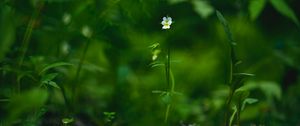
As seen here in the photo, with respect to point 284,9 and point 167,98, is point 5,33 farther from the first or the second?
point 284,9

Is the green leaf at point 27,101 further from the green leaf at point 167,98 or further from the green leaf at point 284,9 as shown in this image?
the green leaf at point 284,9

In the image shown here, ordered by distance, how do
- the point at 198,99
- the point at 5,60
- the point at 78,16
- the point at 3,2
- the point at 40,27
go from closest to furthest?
the point at 3,2 → the point at 5,60 → the point at 78,16 → the point at 40,27 → the point at 198,99

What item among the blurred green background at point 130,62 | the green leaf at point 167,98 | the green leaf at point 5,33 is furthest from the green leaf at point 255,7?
the green leaf at point 5,33

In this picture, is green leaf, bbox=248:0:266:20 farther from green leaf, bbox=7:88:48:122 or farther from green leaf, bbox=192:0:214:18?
green leaf, bbox=7:88:48:122

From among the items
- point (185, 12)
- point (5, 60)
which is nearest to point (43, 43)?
point (5, 60)

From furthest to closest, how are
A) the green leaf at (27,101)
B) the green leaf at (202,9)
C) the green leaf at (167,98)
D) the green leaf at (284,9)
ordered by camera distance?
the green leaf at (202,9) → the green leaf at (284,9) → the green leaf at (167,98) → the green leaf at (27,101)

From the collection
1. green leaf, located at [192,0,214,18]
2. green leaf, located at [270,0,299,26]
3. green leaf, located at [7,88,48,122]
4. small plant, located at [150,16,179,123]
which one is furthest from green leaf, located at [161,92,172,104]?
green leaf, located at [192,0,214,18]

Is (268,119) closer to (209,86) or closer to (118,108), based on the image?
(118,108)

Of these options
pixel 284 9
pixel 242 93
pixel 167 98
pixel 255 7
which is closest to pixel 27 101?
pixel 167 98
